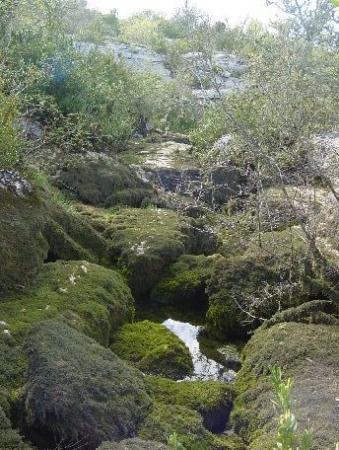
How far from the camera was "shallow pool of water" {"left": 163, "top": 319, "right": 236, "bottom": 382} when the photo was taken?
6.97 m

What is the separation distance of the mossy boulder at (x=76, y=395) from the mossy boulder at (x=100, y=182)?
561cm

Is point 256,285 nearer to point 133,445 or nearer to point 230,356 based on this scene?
point 230,356

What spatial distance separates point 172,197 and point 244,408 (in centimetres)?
561

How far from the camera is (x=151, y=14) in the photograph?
37188 millimetres

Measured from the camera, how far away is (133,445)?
4.46m

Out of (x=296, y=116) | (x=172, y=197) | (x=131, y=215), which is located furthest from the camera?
(x=172, y=197)

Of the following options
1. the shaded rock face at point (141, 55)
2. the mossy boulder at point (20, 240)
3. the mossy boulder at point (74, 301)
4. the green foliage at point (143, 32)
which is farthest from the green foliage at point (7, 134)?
the green foliage at point (143, 32)

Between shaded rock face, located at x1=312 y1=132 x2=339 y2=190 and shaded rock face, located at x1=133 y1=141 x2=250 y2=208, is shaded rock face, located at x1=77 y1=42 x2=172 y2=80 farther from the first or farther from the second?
shaded rock face, located at x1=312 y1=132 x2=339 y2=190

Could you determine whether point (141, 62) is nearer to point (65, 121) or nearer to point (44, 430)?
point (65, 121)

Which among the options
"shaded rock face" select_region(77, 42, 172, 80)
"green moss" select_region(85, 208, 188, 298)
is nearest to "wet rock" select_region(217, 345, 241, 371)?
"green moss" select_region(85, 208, 188, 298)

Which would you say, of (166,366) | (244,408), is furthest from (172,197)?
(244,408)

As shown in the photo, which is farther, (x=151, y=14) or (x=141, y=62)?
(x=151, y=14)

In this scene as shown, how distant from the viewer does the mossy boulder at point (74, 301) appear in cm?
611

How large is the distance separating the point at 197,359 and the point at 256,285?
1.38 metres
